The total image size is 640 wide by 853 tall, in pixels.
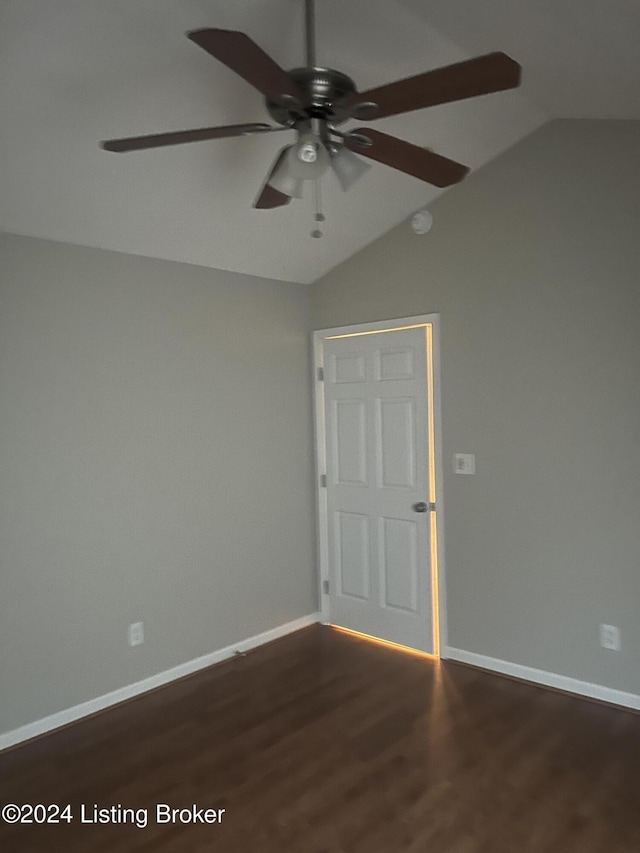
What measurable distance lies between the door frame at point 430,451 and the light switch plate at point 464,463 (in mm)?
103

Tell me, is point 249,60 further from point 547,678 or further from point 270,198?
point 547,678

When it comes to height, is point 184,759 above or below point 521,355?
below

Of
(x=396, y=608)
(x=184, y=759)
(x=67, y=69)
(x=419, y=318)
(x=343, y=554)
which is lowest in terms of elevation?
(x=184, y=759)

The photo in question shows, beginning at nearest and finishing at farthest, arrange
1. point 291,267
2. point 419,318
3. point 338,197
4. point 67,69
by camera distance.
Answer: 1. point 67,69
2. point 338,197
3. point 419,318
4. point 291,267

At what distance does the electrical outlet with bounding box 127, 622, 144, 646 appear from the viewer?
3.53 meters

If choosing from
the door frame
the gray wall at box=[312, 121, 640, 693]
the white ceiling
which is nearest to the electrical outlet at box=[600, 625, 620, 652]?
the gray wall at box=[312, 121, 640, 693]

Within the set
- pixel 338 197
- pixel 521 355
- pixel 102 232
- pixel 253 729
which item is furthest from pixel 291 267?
pixel 253 729

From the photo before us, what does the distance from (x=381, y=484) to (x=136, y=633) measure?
5.69ft

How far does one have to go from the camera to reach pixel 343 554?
14.8 ft

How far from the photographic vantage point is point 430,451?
156 inches

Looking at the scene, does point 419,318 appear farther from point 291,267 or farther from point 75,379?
point 75,379

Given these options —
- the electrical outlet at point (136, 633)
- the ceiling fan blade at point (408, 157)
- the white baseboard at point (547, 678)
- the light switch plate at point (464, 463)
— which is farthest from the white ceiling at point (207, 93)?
the white baseboard at point (547, 678)

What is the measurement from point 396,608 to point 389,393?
138 cm

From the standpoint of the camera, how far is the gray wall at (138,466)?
3.11 meters
